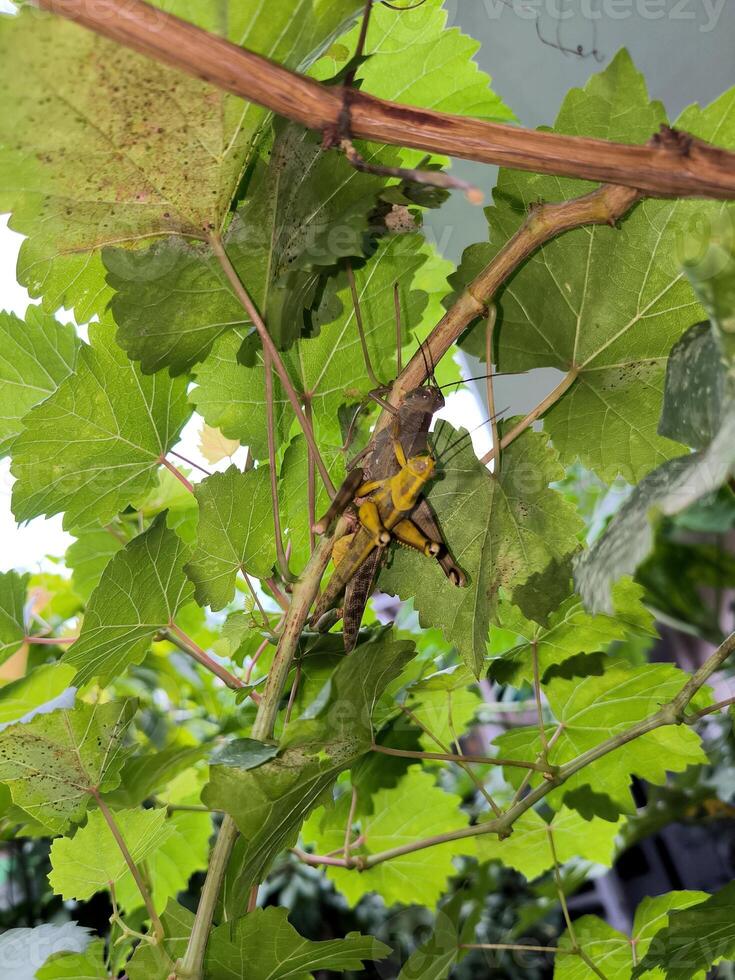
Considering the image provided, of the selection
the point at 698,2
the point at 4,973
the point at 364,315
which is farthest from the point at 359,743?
the point at 698,2

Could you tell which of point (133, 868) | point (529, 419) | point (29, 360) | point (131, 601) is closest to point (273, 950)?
point (133, 868)

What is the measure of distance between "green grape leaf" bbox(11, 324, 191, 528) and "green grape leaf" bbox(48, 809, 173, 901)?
8.5 inches

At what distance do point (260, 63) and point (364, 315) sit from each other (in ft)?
0.75

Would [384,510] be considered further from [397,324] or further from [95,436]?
[95,436]

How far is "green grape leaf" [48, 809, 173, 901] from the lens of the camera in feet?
1.88

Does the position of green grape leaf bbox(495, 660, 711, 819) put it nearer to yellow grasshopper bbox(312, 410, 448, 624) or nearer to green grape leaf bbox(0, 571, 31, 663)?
yellow grasshopper bbox(312, 410, 448, 624)

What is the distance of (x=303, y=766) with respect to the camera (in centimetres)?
39

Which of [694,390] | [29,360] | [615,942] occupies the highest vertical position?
[29,360]

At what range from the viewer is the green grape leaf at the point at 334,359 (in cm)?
50

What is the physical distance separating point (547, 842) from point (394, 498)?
1.68 feet

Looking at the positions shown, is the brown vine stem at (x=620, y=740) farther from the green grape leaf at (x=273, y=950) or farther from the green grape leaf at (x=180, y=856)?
the green grape leaf at (x=180, y=856)

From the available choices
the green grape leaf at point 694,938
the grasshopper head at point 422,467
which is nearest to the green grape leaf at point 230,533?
the grasshopper head at point 422,467

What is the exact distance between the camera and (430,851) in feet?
2.60

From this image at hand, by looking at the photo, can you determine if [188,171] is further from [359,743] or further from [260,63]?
[359,743]
